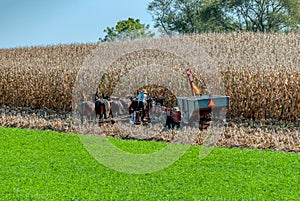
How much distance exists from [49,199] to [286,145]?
178 inches

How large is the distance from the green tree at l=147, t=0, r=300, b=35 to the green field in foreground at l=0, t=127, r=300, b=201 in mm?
32757

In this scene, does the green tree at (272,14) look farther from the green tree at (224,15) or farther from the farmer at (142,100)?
the farmer at (142,100)

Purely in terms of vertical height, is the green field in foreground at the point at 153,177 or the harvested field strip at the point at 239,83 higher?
the harvested field strip at the point at 239,83

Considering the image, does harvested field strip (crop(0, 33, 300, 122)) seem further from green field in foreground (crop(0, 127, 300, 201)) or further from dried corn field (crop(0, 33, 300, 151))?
green field in foreground (crop(0, 127, 300, 201))

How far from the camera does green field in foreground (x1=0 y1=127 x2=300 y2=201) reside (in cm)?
567

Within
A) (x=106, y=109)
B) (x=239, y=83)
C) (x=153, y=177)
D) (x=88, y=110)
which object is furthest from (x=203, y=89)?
(x=153, y=177)

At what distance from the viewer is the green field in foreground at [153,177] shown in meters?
5.67

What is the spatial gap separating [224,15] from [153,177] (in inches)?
1477

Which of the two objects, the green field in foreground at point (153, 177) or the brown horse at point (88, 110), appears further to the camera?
the brown horse at point (88, 110)

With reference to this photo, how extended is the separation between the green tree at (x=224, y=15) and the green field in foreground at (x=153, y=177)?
32.8 metres

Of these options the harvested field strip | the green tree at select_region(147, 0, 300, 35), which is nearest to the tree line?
the green tree at select_region(147, 0, 300, 35)

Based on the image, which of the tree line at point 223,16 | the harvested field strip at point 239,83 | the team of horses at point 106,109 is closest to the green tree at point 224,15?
the tree line at point 223,16

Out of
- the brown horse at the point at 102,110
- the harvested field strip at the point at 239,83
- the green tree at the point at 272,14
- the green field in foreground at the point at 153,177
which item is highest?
the green tree at the point at 272,14

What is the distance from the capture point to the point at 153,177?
20.8 feet
